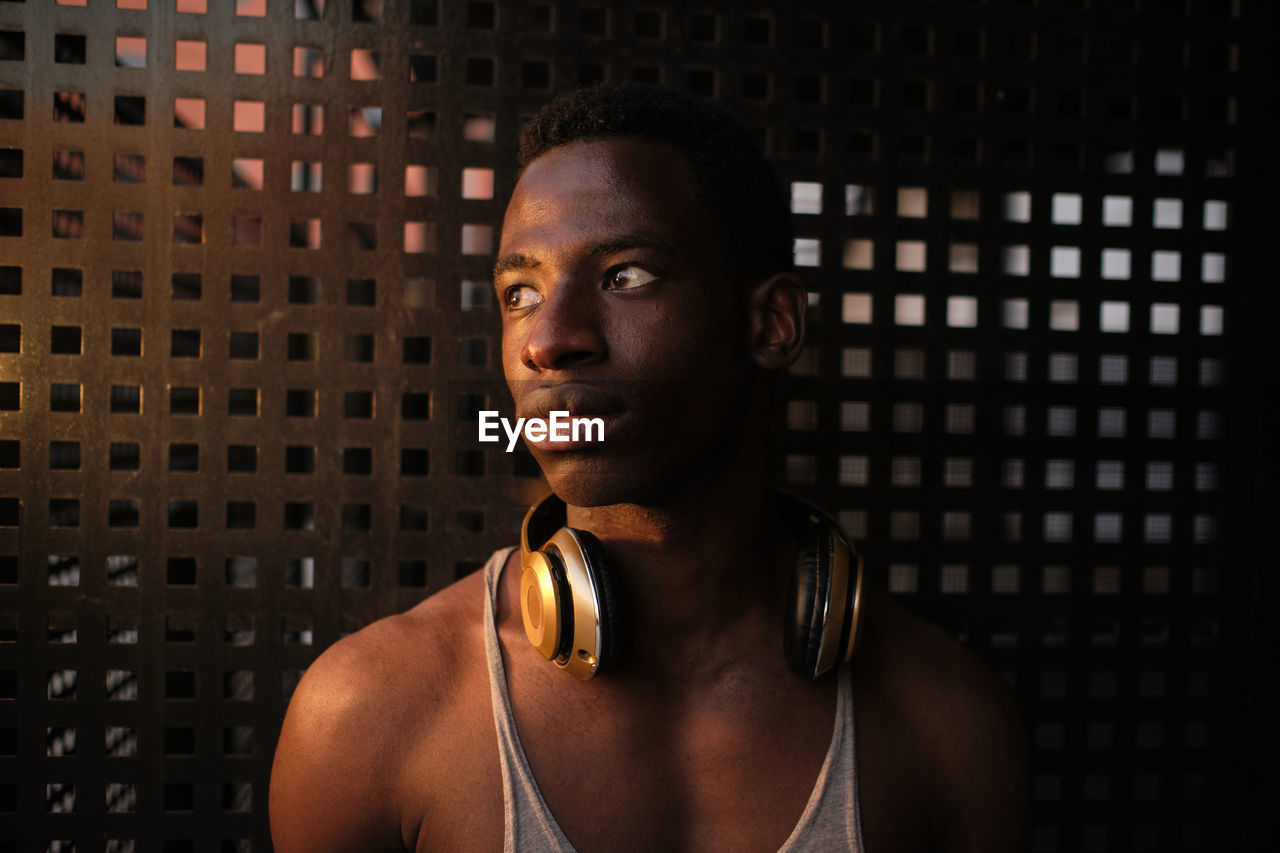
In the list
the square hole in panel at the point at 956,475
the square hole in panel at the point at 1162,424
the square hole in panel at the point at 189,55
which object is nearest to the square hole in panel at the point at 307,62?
the square hole in panel at the point at 189,55

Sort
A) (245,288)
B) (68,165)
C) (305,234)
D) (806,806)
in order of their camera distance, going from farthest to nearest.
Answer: (245,288), (305,234), (68,165), (806,806)

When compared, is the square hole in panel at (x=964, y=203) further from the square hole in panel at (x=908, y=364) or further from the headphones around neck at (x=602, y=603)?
the headphones around neck at (x=602, y=603)

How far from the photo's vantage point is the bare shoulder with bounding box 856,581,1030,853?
1.34 meters

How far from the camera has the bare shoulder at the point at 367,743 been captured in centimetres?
127

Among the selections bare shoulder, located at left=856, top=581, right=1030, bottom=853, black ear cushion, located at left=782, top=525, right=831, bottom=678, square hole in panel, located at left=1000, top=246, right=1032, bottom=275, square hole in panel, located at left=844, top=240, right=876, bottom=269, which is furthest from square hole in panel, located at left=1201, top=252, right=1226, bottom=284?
black ear cushion, located at left=782, top=525, right=831, bottom=678

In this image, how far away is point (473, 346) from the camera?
176 centimetres

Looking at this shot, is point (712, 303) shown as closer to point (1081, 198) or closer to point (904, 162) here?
point (904, 162)

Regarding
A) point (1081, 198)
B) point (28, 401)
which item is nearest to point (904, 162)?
point (1081, 198)

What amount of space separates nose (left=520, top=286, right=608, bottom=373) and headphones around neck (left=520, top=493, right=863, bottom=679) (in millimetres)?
273

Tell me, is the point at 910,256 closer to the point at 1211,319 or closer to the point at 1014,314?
the point at 1014,314

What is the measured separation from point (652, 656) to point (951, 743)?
1.75 feet

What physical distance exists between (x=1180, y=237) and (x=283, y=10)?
203cm

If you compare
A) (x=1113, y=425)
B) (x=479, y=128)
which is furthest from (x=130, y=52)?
(x=1113, y=425)

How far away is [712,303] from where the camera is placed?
1.25 meters
